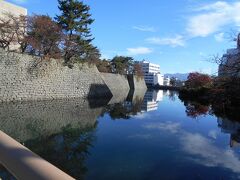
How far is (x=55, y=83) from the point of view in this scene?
2158 cm

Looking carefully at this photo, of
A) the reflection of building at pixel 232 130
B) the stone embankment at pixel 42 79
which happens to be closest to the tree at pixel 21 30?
the stone embankment at pixel 42 79

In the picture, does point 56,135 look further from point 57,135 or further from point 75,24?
point 75,24

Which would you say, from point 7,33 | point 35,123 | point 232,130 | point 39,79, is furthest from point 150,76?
point 35,123

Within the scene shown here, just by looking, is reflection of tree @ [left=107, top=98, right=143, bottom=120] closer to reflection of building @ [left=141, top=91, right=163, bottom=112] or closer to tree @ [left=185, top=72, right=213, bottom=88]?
reflection of building @ [left=141, top=91, right=163, bottom=112]

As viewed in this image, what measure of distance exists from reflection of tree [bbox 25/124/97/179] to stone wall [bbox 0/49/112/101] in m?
8.36

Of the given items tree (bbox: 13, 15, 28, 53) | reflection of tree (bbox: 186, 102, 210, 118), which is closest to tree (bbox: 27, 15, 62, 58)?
tree (bbox: 13, 15, 28, 53)

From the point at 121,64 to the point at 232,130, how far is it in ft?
136

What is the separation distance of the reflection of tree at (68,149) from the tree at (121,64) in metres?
43.0

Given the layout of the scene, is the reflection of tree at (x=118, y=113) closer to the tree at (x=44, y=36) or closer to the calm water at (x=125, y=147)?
the calm water at (x=125, y=147)

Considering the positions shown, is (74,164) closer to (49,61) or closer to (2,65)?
(2,65)

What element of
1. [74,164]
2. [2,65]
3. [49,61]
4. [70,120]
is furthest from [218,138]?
[49,61]

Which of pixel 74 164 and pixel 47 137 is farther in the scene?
pixel 47 137

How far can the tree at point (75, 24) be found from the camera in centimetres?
2547

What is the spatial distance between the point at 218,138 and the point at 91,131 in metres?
4.76
